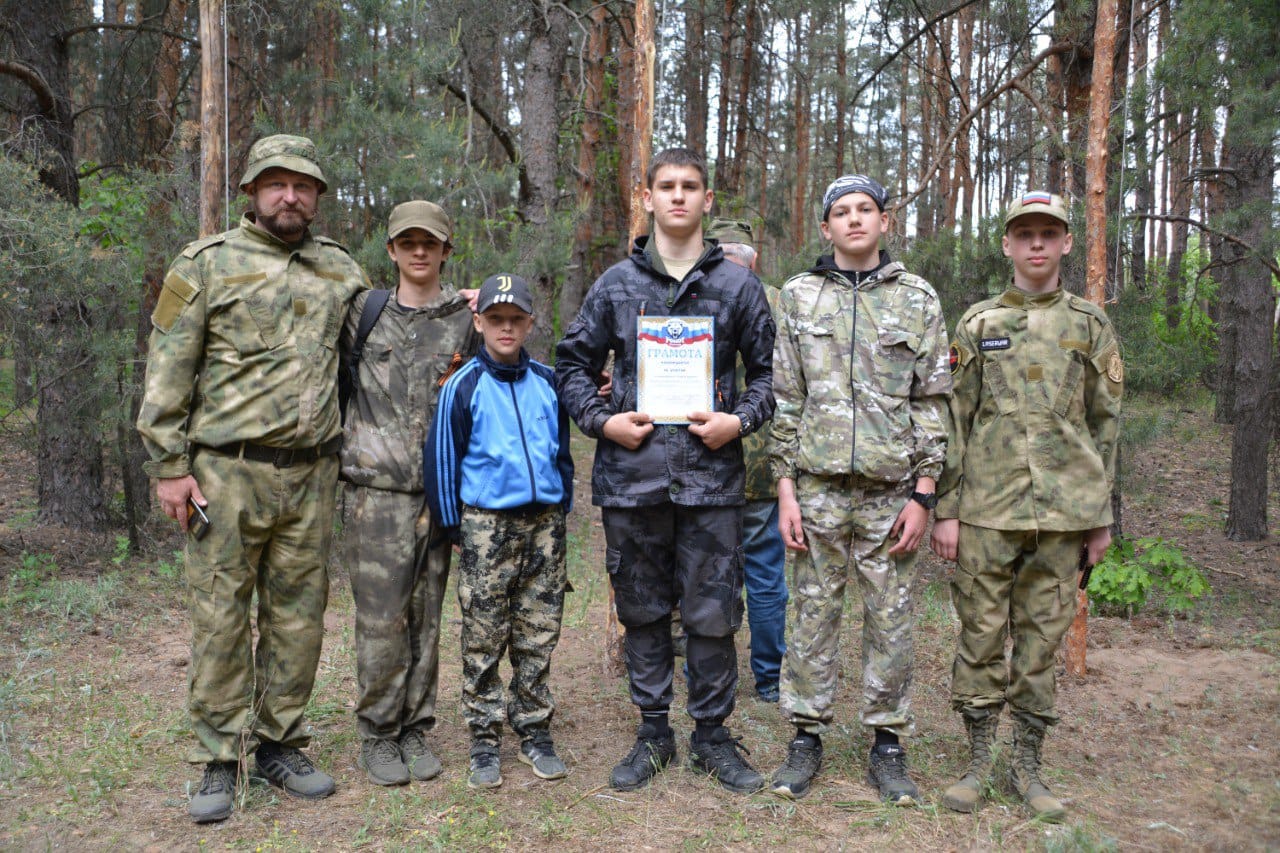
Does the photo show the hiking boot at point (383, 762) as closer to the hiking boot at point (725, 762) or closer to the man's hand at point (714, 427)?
the hiking boot at point (725, 762)

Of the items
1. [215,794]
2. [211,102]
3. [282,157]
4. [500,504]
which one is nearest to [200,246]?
[282,157]

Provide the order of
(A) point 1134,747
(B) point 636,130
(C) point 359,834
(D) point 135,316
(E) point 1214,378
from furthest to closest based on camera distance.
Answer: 1. (E) point 1214,378
2. (D) point 135,316
3. (B) point 636,130
4. (A) point 1134,747
5. (C) point 359,834

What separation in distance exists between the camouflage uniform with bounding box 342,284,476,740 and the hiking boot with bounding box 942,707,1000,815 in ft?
7.66

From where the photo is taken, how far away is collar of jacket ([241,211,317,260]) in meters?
3.89

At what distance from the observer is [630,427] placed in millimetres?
3662

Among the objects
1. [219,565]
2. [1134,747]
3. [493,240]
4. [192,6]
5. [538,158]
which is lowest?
[1134,747]

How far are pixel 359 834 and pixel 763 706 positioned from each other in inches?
89.6

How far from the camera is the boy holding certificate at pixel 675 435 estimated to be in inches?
147

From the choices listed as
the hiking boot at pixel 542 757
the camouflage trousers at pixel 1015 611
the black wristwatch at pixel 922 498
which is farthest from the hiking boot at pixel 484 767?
the black wristwatch at pixel 922 498

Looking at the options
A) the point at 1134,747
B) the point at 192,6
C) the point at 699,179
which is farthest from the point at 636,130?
the point at 192,6

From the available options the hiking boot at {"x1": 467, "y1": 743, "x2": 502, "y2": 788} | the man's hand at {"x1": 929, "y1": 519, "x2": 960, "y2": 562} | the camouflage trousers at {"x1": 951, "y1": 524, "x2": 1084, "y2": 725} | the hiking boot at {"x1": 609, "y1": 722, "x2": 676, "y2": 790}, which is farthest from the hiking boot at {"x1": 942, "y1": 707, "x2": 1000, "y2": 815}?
the hiking boot at {"x1": 467, "y1": 743, "x2": 502, "y2": 788}

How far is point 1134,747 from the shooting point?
4.48 metres

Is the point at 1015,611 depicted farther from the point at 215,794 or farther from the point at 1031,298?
the point at 215,794

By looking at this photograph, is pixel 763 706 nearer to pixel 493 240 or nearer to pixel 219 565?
pixel 219 565
